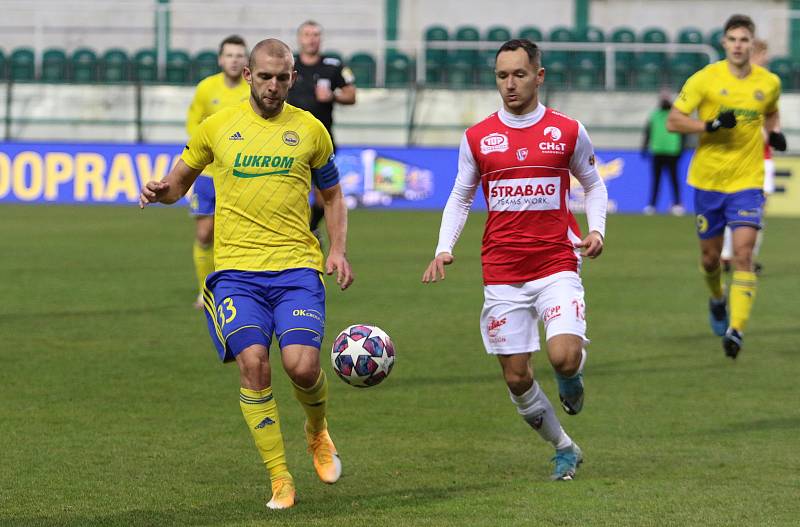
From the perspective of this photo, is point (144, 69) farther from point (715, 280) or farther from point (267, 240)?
point (267, 240)

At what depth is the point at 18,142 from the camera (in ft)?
83.5

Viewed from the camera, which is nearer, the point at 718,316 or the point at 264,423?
the point at 264,423

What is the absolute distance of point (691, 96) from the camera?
394 inches

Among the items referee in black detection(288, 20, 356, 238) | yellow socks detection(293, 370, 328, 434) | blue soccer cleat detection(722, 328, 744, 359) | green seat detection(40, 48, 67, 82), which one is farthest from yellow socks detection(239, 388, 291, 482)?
green seat detection(40, 48, 67, 82)

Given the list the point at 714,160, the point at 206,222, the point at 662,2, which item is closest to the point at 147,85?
the point at 662,2

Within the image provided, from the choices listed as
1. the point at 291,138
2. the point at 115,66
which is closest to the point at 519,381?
the point at 291,138

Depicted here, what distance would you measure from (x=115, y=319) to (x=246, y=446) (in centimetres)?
479

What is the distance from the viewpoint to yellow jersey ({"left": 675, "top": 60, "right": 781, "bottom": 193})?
995 centimetres

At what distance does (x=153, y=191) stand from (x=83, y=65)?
24808mm

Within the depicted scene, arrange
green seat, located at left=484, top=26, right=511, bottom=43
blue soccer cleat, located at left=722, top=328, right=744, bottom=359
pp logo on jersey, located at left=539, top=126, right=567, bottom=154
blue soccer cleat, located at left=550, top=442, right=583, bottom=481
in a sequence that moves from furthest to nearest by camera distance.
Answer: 1. green seat, located at left=484, top=26, right=511, bottom=43
2. blue soccer cleat, located at left=722, top=328, right=744, bottom=359
3. pp logo on jersey, located at left=539, top=126, right=567, bottom=154
4. blue soccer cleat, located at left=550, top=442, right=583, bottom=481

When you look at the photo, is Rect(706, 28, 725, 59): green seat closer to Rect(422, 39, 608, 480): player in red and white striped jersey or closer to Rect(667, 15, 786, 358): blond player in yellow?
Rect(667, 15, 786, 358): blond player in yellow

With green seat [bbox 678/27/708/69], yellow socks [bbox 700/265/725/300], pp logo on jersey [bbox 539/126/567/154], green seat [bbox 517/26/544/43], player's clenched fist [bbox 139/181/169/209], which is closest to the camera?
player's clenched fist [bbox 139/181/169/209]

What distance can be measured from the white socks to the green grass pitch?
0.17m

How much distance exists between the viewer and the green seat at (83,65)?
29672 mm
